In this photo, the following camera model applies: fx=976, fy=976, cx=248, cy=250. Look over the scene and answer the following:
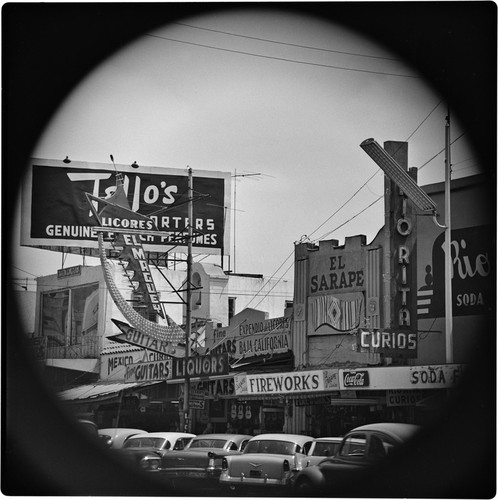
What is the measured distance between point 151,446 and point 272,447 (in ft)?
9.56

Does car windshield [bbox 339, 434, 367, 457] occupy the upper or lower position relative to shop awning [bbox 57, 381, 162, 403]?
lower

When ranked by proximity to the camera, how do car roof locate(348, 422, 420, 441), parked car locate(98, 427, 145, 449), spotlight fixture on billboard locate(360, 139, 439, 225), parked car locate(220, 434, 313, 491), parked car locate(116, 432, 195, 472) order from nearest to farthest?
car roof locate(348, 422, 420, 441), parked car locate(220, 434, 313, 491), parked car locate(116, 432, 195, 472), parked car locate(98, 427, 145, 449), spotlight fixture on billboard locate(360, 139, 439, 225)

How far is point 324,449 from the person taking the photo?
50.8 ft

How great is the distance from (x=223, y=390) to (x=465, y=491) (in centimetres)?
1207

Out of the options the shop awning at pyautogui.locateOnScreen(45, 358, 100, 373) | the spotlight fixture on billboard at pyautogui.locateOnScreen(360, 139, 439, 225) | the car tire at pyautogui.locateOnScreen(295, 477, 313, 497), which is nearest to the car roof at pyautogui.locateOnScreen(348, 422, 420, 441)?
the car tire at pyautogui.locateOnScreen(295, 477, 313, 497)

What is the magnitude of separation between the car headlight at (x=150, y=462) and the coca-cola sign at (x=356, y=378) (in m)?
4.62

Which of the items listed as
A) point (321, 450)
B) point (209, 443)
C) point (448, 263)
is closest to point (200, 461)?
point (209, 443)

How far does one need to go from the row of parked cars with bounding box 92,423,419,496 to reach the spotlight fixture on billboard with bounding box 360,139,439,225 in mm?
6326

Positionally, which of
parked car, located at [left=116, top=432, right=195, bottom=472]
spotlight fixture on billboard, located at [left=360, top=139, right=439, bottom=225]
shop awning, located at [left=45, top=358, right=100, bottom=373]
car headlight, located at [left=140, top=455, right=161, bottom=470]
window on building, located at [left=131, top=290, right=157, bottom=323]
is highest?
spotlight fixture on billboard, located at [left=360, top=139, right=439, bottom=225]

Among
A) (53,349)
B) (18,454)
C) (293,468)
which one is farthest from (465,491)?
(53,349)

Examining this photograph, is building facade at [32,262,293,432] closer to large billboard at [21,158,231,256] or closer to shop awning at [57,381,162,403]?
shop awning at [57,381,162,403]

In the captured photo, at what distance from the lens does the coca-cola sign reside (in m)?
19.5

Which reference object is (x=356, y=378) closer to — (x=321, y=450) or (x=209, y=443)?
(x=209, y=443)

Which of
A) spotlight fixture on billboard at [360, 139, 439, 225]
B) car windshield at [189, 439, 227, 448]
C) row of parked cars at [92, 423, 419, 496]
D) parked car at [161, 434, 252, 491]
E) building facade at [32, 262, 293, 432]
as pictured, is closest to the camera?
row of parked cars at [92, 423, 419, 496]
